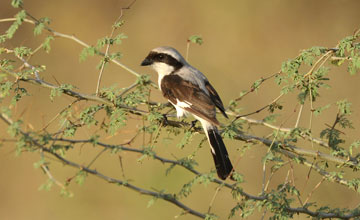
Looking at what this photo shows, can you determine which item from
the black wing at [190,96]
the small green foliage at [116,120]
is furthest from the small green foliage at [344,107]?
the small green foliage at [116,120]

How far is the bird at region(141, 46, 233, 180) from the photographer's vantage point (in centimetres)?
432

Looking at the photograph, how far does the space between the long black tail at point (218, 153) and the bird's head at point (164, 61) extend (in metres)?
1.02

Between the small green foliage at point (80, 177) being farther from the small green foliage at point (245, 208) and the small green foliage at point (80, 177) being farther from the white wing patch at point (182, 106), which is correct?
the white wing patch at point (182, 106)

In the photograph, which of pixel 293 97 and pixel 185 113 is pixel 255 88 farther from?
pixel 293 97

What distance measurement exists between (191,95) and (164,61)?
1.99 ft

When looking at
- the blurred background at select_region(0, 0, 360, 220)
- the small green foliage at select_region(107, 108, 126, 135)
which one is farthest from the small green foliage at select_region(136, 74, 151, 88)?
the blurred background at select_region(0, 0, 360, 220)

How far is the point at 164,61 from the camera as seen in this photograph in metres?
5.23

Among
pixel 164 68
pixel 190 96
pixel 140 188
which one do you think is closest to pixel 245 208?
pixel 140 188

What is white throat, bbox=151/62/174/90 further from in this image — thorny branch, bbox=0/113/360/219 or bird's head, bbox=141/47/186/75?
thorny branch, bbox=0/113/360/219

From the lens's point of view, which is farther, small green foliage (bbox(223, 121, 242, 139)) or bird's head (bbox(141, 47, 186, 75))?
bird's head (bbox(141, 47, 186, 75))

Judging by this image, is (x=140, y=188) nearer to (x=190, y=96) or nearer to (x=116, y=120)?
(x=116, y=120)

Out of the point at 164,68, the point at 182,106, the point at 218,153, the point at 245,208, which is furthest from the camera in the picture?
the point at 164,68

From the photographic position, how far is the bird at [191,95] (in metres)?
4.32

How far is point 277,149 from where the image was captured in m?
3.63
